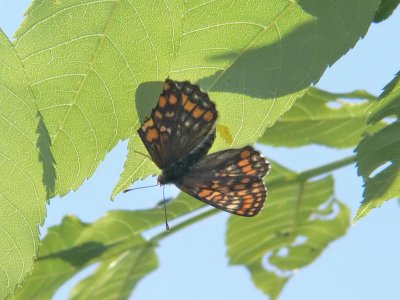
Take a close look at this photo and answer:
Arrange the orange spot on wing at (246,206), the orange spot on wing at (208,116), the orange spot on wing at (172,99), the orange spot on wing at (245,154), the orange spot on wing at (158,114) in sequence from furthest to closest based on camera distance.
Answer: the orange spot on wing at (246,206)
the orange spot on wing at (245,154)
the orange spot on wing at (158,114)
the orange spot on wing at (172,99)
the orange spot on wing at (208,116)

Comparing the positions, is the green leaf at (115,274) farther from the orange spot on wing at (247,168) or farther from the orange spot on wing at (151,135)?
the orange spot on wing at (151,135)

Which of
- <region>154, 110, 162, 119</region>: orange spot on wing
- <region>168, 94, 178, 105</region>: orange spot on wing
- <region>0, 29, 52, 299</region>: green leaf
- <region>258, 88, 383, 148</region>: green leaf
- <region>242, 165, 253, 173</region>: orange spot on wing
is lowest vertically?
<region>0, 29, 52, 299</region>: green leaf

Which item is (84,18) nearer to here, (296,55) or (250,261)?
(296,55)

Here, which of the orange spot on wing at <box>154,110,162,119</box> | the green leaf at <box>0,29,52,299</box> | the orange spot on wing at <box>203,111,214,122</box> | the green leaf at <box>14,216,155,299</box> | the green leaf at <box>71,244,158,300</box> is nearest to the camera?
the green leaf at <box>0,29,52,299</box>

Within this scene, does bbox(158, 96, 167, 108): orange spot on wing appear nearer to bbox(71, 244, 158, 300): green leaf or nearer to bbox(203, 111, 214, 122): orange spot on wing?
bbox(203, 111, 214, 122): orange spot on wing

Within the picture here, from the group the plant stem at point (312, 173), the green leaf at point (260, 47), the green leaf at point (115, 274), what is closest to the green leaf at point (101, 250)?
the green leaf at point (115, 274)

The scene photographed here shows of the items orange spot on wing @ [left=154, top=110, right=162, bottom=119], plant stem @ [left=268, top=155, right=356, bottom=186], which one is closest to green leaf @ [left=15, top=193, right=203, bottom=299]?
plant stem @ [left=268, top=155, right=356, bottom=186]
